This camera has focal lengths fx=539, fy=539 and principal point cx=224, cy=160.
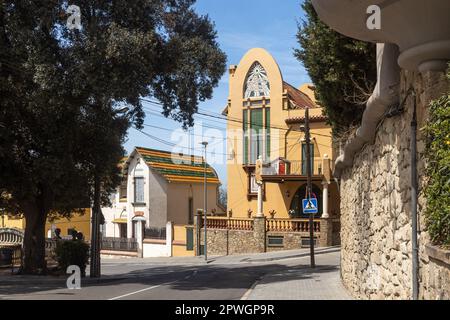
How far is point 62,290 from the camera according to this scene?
16.0 m

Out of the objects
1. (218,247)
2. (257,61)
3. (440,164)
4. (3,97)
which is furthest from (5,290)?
(257,61)

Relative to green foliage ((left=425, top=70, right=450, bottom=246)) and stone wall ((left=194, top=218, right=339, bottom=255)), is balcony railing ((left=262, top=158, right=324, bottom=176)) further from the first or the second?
green foliage ((left=425, top=70, right=450, bottom=246))

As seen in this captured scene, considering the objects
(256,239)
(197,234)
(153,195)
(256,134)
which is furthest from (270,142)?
(153,195)

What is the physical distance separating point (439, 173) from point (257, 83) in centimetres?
3418

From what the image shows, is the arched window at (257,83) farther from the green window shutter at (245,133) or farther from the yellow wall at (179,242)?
the yellow wall at (179,242)

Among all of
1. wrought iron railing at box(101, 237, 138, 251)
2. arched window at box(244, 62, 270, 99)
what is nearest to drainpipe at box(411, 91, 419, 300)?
arched window at box(244, 62, 270, 99)

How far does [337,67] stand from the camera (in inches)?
487

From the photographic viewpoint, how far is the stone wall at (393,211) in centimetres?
498

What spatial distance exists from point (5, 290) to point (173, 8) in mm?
11437

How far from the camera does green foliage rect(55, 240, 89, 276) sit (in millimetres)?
21656

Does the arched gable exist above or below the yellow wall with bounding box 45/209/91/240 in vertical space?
above

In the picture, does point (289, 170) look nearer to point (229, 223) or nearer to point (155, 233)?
point (229, 223)

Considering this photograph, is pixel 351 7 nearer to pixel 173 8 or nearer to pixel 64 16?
pixel 64 16

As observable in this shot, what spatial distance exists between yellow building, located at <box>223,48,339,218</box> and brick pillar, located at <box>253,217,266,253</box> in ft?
9.54
